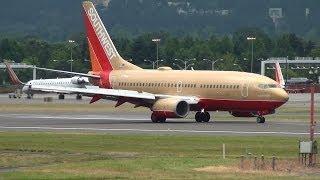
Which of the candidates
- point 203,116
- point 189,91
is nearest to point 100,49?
point 189,91

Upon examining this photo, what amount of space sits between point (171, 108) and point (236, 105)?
4.20m

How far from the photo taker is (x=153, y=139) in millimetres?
62844

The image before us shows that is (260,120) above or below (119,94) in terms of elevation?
below

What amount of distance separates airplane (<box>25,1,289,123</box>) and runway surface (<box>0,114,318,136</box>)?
3.33 ft

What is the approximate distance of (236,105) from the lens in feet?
271

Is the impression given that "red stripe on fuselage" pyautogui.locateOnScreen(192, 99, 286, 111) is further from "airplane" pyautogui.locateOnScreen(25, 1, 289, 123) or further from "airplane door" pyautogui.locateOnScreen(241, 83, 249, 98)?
"airplane door" pyautogui.locateOnScreen(241, 83, 249, 98)

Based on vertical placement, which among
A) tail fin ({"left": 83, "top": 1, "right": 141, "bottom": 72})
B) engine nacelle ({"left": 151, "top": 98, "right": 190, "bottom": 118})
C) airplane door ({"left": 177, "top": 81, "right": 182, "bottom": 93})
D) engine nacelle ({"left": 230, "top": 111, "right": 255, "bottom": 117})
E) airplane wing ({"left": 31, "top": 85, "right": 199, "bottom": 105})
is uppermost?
tail fin ({"left": 83, "top": 1, "right": 141, "bottom": 72})

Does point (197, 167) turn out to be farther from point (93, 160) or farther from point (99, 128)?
point (99, 128)

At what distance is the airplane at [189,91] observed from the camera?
3221 inches

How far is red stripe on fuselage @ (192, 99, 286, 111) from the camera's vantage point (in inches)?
3201

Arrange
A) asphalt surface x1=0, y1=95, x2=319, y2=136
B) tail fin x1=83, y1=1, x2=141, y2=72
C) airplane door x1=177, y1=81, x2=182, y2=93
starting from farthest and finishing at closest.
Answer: tail fin x1=83, y1=1, x2=141, y2=72 → airplane door x1=177, y1=81, x2=182, y2=93 → asphalt surface x1=0, y1=95, x2=319, y2=136

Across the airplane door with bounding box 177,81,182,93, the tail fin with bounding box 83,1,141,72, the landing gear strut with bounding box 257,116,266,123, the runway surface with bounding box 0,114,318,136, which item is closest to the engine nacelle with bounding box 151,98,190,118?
the runway surface with bounding box 0,114,318,136

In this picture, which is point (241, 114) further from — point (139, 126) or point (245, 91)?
point (139, 126)

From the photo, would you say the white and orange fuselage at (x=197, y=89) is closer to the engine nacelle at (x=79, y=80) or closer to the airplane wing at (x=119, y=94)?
the airplane wing at (x=119, y=94)
